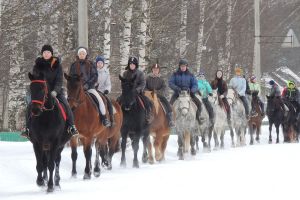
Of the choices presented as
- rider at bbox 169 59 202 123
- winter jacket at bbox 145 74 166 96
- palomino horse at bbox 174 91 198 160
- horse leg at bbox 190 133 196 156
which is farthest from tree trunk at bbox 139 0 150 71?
winter jacket at bbox 145 74 166 96

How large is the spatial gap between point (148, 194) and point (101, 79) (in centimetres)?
626

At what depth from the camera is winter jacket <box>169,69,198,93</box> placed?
73.7ft

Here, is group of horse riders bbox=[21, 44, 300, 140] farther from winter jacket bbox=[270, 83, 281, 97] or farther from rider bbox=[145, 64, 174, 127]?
winter jacket bbox=[270, 83, 281, 97]

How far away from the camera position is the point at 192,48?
49.7 meters

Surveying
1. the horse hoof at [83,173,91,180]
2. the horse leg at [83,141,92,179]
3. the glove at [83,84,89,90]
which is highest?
the glove at [83,84,89,90]

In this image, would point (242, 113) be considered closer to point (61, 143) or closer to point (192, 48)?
point (61, 143)

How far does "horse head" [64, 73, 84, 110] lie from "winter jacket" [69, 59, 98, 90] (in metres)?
0.90

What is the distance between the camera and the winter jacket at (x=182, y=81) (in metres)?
22.5

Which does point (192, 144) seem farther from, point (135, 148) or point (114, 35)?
point (114, 35)

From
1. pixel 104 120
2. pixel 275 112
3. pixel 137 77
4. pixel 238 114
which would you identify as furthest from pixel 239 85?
pixel 104 120

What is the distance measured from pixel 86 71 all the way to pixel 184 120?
5.96 meters

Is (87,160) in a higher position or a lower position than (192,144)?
higher

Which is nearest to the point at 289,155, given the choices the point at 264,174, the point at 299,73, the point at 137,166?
the point at 137,166

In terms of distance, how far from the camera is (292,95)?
3403cm
